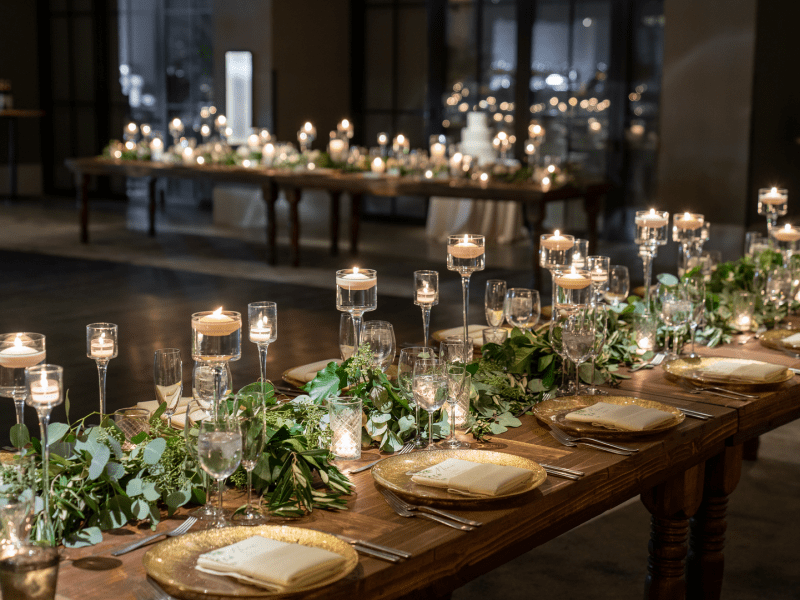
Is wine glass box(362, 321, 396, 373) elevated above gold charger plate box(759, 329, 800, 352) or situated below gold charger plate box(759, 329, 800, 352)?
above

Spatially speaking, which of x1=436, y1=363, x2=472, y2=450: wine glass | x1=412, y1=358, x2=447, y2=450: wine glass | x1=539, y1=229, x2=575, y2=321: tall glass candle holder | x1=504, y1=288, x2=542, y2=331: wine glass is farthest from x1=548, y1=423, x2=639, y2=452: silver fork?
x1=539, y1=229, x2=575, y2=321: tall glass candle holder

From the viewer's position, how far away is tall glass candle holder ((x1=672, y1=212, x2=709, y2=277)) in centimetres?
350

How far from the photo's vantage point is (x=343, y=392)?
2168 mm

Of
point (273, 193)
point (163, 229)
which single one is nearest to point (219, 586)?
point (273, 193)

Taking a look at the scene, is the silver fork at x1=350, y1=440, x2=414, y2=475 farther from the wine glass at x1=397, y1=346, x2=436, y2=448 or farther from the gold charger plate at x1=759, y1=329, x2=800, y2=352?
the gold charger plate at x1=759, y1=329, x2=800, y2=352

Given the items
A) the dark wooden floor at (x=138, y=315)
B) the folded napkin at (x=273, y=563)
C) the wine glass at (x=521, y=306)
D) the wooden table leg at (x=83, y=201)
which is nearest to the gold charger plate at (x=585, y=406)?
the wine glass at (x=521, y=306)

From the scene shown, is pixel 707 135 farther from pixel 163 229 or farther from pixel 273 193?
pixel 163 229

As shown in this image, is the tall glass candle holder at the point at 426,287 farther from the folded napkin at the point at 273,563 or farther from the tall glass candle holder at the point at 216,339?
the folded napkin at the point at 273,563

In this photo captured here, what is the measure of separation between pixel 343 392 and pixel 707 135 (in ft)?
25.6

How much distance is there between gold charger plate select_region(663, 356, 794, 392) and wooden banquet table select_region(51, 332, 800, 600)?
0.09 ft

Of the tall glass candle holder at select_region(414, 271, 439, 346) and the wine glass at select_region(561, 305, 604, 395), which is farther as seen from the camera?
the tall glass candle holder at select_region(414, 271, 439, 346)

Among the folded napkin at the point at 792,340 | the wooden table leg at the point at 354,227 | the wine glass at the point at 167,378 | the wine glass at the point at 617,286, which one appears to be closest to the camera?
the wine glass at the point at 167,378

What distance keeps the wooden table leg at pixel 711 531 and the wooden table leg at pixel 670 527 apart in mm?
252

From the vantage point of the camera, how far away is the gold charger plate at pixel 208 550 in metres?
1.37
